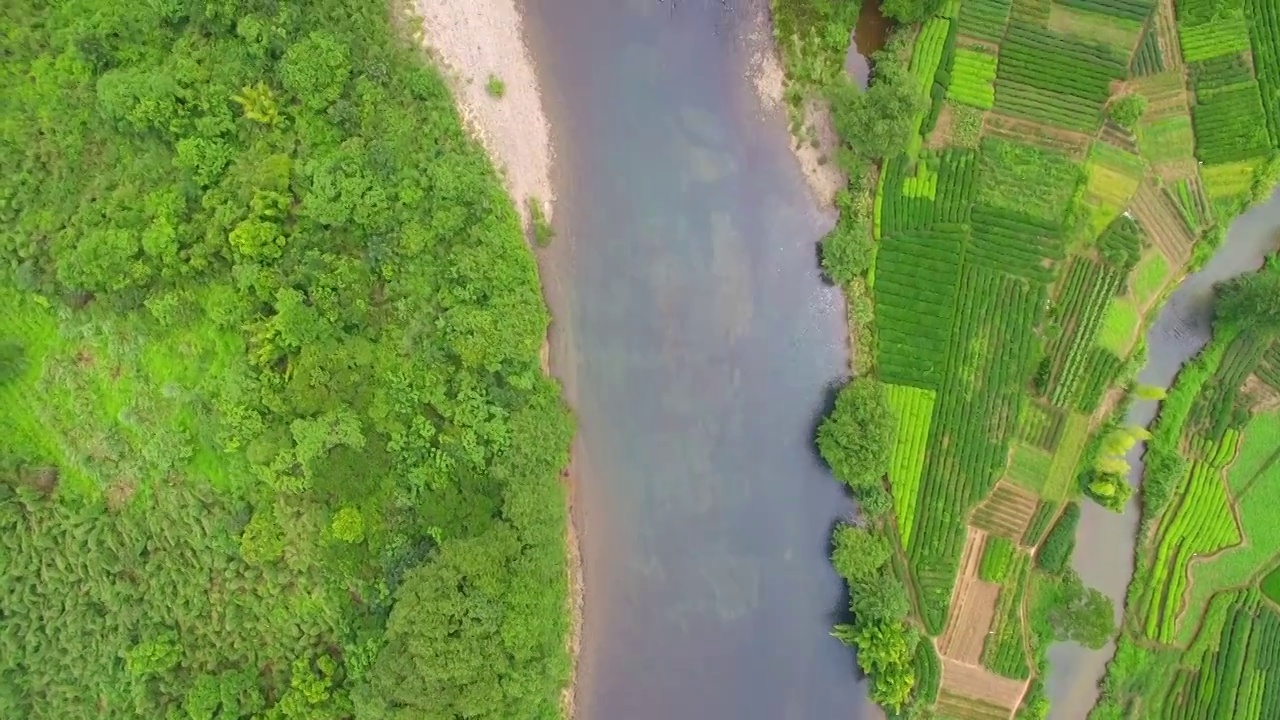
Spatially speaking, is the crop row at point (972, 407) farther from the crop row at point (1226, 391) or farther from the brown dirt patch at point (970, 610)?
the crop row at point (1226, 391)

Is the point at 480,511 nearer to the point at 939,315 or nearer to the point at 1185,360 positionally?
the point at 939,315

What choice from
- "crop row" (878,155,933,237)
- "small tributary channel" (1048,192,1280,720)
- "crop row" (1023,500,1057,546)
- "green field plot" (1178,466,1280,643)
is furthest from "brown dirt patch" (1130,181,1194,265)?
"crop row" (1023,500,1057,546)

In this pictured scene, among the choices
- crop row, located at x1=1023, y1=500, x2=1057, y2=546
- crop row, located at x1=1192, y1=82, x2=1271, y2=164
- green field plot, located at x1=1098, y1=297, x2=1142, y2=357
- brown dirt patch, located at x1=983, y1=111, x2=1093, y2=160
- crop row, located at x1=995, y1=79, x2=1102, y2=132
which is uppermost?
crop row, located at x1=1192, y1=82, x2=1271, y2=164

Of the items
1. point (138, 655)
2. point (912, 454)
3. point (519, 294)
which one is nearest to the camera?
point (138, 655)

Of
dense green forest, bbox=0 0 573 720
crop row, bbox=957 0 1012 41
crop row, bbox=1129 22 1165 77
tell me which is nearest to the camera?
dense green forest, bbox=0 0 573 720

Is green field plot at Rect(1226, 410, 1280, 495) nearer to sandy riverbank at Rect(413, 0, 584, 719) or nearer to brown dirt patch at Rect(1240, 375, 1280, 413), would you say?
brown dirt patch at Rect(1240, 375, 1280, 413)

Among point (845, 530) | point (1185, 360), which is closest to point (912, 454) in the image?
point (845, 530)
